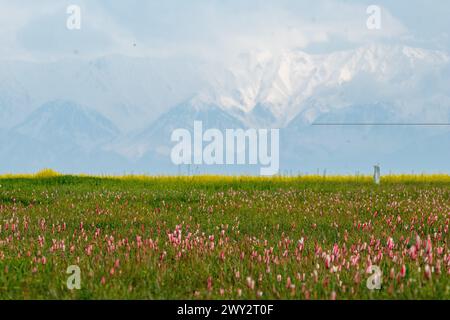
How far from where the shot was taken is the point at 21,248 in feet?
31.3

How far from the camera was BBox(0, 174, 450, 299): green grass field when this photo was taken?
658 centimetres

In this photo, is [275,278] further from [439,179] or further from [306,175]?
[439,179]

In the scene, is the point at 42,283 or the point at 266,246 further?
the point at 266,246

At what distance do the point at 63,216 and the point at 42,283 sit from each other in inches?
284

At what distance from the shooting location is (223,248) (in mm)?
8797

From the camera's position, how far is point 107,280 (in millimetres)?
7148

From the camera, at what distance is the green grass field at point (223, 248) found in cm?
658
